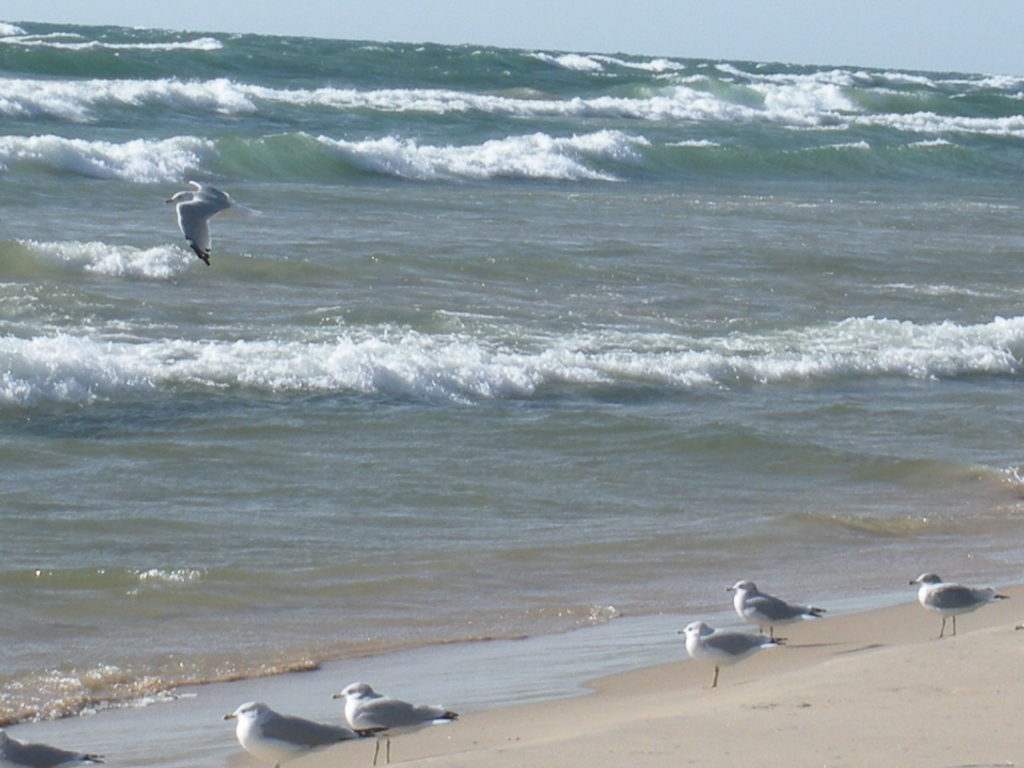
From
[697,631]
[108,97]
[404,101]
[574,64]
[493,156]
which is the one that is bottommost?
[697,631]

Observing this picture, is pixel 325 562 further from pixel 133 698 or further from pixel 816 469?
pixel 816 469

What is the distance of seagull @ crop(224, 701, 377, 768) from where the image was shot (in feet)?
14.3

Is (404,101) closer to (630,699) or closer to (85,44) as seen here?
(85,44)

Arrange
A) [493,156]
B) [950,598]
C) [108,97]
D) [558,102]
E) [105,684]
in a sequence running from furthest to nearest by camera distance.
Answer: [558,102], [108,97], [493,156], [950,598], [105,684]

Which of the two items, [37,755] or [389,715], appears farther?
[389,715]

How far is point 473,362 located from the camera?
34.3 feet

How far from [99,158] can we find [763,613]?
1526 cm

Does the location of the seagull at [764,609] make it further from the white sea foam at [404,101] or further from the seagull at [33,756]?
the white sea foam at [404,101]

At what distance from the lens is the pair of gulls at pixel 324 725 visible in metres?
4.36

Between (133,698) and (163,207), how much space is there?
12.4 meters

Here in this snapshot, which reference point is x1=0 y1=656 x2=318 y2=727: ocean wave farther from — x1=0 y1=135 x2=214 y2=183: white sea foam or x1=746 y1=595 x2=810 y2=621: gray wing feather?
x1=0 y1=135 x2=214 y2=183: white sea foam

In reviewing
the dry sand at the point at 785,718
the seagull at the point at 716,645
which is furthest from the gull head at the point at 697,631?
the dry sand at the point at 785,718

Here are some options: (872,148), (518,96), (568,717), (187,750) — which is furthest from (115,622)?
(518,96)

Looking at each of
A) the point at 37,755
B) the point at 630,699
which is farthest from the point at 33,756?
the point at 630,699
